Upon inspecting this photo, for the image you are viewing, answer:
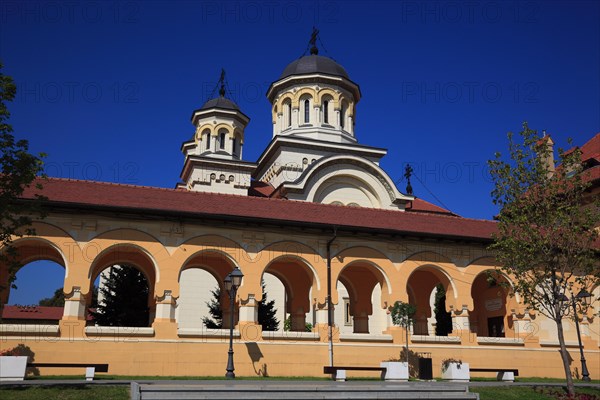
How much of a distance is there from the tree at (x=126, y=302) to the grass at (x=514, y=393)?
19957 millimetres

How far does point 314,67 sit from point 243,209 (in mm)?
22333

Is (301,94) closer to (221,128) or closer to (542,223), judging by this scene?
(221,128)

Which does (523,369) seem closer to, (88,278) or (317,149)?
(88,278)

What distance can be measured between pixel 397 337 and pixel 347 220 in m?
4.83

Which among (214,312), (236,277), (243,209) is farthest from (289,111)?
(236,277)

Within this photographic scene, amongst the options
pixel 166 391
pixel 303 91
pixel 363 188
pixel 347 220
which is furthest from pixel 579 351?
pixel 303 91

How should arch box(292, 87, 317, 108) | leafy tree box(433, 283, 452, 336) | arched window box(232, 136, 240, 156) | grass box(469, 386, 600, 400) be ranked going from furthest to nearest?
1. arched window box(232, 136, 240, 156)
2. arch box(292, 87, 317, 108)
3. leafy tree box(433, 283, 452, 336)
4. grass box(469, 386, 600, 400)

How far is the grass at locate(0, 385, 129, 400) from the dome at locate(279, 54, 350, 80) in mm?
30734

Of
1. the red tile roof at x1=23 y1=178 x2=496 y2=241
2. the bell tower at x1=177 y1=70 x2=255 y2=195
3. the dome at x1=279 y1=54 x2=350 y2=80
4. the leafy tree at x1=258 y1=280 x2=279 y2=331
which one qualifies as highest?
the dome at x1=279 y1=54 x2=350 y2=80

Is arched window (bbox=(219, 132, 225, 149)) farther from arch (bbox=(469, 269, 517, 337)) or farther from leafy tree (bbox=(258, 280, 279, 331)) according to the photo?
arch (bbox=(469, 269, 517, 337))

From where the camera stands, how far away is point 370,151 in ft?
129

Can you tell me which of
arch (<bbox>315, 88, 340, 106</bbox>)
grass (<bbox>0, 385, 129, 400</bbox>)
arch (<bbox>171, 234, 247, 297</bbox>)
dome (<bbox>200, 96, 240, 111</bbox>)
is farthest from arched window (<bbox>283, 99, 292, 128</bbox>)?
grass (<bbox>0, 385, 129, 400</bbox>)

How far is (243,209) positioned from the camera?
69.8ft

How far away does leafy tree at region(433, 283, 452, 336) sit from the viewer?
39.0m
